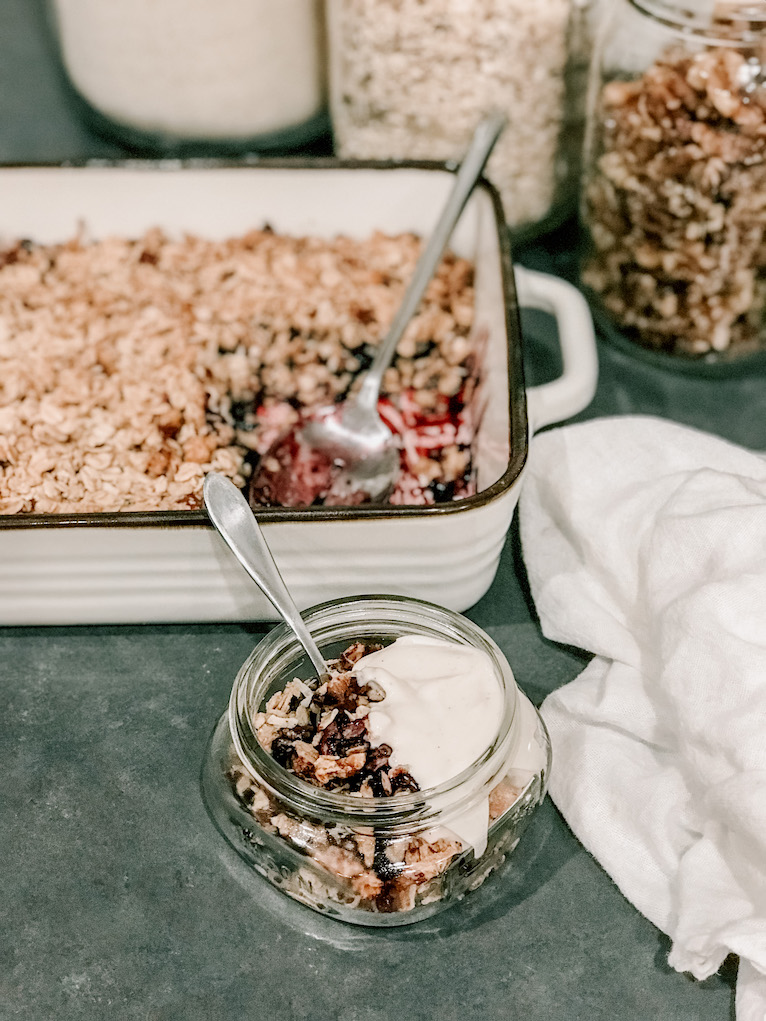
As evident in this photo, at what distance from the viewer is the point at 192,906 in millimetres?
568

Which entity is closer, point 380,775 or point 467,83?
point 380,775

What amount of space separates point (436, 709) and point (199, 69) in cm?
70

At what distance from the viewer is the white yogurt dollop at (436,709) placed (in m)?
0.52

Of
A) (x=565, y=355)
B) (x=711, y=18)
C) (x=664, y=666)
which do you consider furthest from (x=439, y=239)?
(x=664, y=666)

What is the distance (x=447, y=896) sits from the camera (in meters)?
0.54

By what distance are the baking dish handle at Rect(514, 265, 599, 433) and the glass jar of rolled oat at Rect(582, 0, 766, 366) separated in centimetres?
8

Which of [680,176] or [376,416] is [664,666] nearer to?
[376,416]

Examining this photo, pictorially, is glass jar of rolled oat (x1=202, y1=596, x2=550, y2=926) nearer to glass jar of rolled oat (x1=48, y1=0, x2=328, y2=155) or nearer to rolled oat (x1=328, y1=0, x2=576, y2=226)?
rolled oat (x1=328, y1=0, x2=576, y2=226)

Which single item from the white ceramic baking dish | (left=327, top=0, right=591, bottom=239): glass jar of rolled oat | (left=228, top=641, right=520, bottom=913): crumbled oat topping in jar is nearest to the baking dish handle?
the white ceramic baking dish

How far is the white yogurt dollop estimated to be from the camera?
52cm

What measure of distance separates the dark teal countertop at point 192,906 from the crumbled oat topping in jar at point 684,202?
0.33m

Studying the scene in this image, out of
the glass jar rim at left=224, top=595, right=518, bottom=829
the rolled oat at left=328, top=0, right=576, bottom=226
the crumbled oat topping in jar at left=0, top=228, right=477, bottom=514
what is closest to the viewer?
the glass jar rim at left=224, top=595, right=518, bottom=829

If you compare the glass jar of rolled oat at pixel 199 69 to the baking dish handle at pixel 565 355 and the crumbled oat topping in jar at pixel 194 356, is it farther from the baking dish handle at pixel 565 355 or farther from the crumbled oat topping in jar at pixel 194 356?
the baking dish handle at pixel 565 355

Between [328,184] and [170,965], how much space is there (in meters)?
0.63
